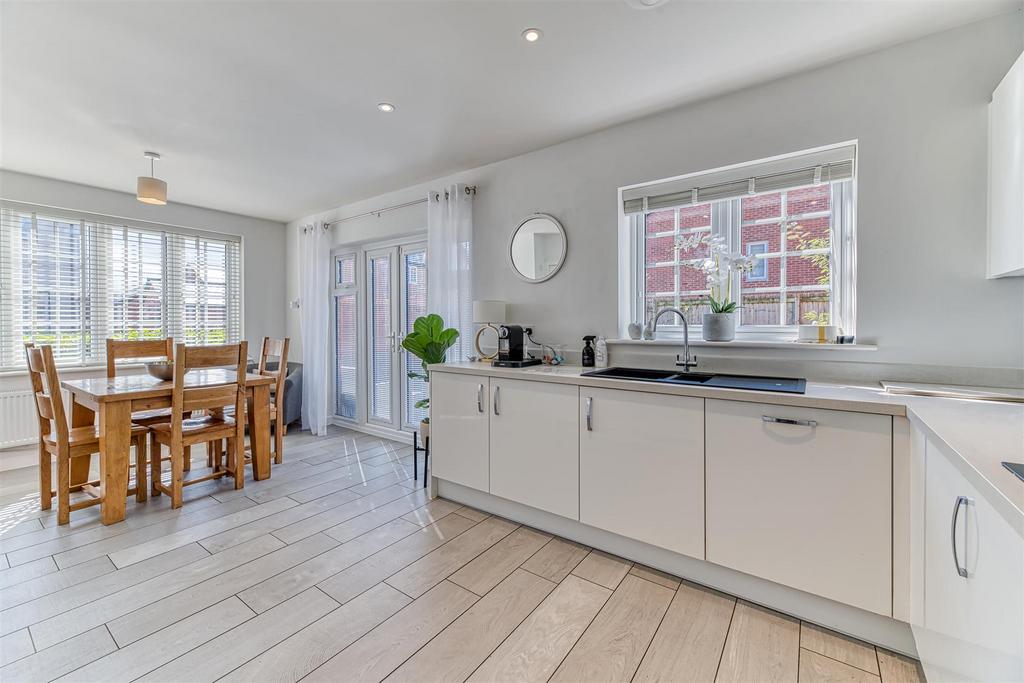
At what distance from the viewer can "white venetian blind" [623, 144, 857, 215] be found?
215 cm

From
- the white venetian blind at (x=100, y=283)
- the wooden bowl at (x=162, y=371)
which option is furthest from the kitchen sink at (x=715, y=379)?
the white venetian blind at (x=100, y=283)

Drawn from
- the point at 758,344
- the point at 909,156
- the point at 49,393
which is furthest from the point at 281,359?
the point at 909,156

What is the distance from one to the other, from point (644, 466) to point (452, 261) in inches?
88.8

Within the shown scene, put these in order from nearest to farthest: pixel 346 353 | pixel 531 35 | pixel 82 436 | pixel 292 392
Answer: pixel 531 35 → pixel 82 436 → pixel 292 392 → pixel 346 353

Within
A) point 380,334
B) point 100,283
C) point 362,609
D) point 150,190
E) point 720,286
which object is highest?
point 150,190

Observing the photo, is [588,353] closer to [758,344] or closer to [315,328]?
[758,344]

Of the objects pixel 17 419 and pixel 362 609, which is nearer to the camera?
pixel 362 609

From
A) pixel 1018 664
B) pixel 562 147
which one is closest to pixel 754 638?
pixel 1018 664

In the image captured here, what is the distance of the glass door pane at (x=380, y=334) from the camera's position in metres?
4.52

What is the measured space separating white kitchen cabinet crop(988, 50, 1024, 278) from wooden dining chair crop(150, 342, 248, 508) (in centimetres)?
385

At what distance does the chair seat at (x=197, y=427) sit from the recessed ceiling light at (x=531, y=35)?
10.1 ft

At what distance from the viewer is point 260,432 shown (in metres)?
3.29

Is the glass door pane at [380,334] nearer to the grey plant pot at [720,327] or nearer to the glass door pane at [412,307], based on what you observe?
the glass door pane at [412,307]

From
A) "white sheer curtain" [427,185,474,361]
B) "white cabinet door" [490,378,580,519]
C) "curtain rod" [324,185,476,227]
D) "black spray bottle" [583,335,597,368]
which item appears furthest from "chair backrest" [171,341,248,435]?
"black spray bottle" [583,335,597,368]
